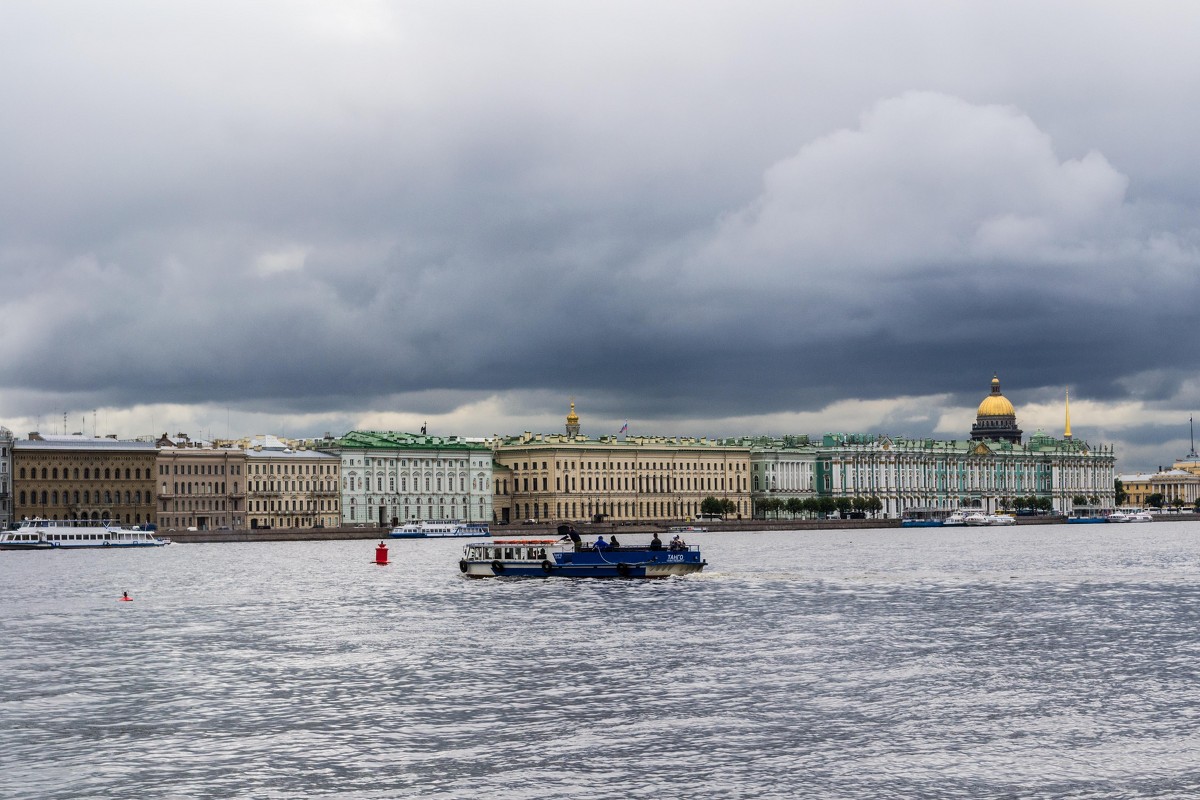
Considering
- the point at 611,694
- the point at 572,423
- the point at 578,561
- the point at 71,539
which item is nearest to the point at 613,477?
the point at 572,423

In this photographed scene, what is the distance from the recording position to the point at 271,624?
3738 centimetres

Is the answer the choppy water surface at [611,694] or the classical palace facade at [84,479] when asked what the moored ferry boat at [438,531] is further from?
the choppy water surface at [611,694]

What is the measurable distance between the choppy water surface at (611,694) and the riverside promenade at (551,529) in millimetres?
66236

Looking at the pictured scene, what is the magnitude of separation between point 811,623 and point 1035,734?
14769mm

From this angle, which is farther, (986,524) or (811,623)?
(986,524)

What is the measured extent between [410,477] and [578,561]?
90815mm

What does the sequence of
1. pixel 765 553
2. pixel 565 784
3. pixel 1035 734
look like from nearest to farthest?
pixel 565 784 → pixel 1035 734 → pixel 765 553

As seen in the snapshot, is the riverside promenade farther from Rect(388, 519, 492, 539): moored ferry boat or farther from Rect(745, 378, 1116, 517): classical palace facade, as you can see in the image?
Rect(745, 378, 1116, 517): classical palace facade

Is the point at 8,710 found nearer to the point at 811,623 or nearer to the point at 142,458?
the point at 811,623

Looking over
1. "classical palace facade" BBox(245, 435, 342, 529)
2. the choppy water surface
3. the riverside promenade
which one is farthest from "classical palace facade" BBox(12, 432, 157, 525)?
the choppy water surface

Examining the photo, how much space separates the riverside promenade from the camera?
112562mm

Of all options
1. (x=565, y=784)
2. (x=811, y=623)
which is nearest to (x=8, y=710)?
(x=565, y=784)

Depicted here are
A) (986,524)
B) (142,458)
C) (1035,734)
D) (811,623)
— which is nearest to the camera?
(1035,734)

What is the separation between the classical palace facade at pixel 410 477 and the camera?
139 m
